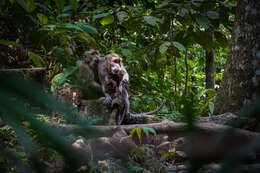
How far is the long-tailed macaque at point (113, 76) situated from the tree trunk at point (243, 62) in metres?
1.78

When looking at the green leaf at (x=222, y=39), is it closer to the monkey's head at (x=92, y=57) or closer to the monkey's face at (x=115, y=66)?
the monkey's face at (x=115, y=66)

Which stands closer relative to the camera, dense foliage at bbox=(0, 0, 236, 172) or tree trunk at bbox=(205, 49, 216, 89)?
dense foliage at bbox=(0, 0, 236, 172)

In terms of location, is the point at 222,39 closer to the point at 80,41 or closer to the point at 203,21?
the point at 203,21

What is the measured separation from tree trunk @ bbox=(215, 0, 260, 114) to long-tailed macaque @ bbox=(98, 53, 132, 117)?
1.78 metres

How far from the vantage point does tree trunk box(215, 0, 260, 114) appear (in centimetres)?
308

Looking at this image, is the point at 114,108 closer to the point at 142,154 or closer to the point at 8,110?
the point at 142,154

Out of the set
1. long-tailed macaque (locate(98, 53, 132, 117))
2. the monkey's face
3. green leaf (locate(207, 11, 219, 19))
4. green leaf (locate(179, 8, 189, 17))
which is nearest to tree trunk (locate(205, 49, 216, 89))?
long-tailed macaque (locate(98, 53, 132, 117))

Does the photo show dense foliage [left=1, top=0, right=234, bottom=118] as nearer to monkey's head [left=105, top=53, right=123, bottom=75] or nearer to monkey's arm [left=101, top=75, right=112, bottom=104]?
monkey's head [left=105, top=53, right=123, bottom=75]

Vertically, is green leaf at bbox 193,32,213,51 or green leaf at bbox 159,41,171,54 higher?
green leaf at bbox 193,32,213,51

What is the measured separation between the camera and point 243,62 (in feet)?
10.4

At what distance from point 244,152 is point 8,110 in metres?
0.48

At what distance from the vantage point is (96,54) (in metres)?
4.70

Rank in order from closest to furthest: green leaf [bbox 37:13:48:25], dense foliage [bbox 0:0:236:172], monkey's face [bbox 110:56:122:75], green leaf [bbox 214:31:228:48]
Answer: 1. dense foliage [bbox 0:0:236:172]
2. green leaf [bbox 37:13:48:25]
3. green leaf [bbox 214:31:228:48]
4. monkey's face [bbox 110:56:122:75]

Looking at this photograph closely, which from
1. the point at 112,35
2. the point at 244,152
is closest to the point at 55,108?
the point at 244,152
